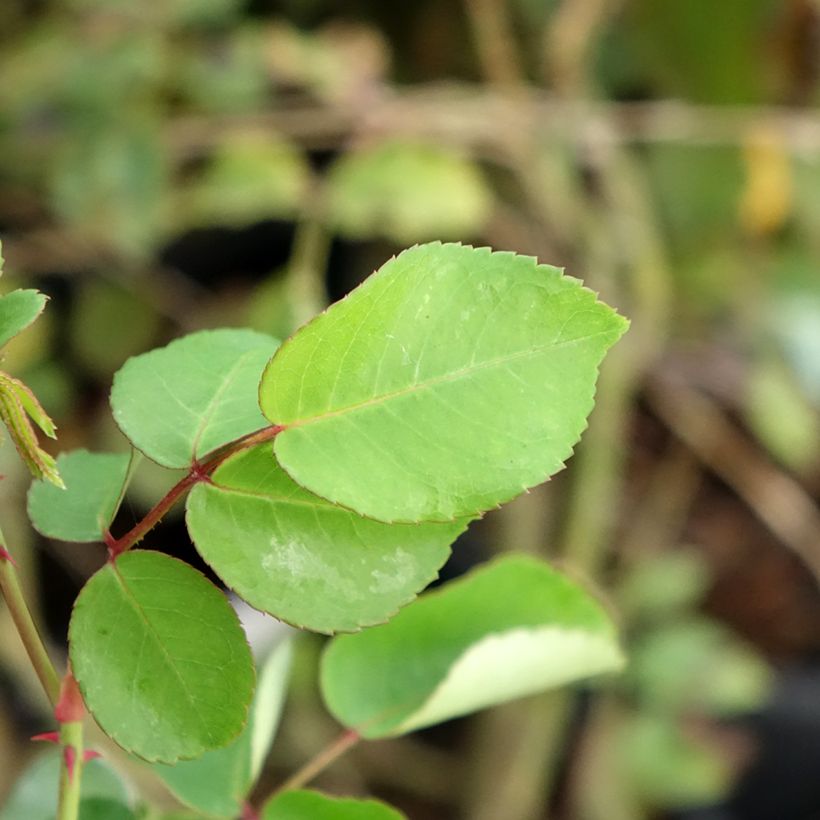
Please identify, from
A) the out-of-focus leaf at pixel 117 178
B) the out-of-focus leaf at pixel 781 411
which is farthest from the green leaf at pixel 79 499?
the out-of-focus leaf at pixel 781 411

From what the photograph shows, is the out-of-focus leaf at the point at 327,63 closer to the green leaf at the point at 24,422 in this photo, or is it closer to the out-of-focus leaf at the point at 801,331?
the out-of-focus leaf at the point at 801,331

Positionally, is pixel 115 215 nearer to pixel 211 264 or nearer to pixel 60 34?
pixel 60 34

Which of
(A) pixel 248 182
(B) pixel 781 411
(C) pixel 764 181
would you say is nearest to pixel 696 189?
(C) pixel 764 181

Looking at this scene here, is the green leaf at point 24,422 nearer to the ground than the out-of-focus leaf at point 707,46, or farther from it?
farther from it

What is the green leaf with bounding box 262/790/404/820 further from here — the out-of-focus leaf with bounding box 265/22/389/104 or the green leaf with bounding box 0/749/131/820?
the out-of-focus leaf with bounding box 265/22/389/104

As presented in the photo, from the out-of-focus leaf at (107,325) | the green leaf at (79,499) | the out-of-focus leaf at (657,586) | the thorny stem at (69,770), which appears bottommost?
the out-of-focus leaf at (657,586)

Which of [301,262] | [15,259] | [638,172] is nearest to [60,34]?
[15,259]
